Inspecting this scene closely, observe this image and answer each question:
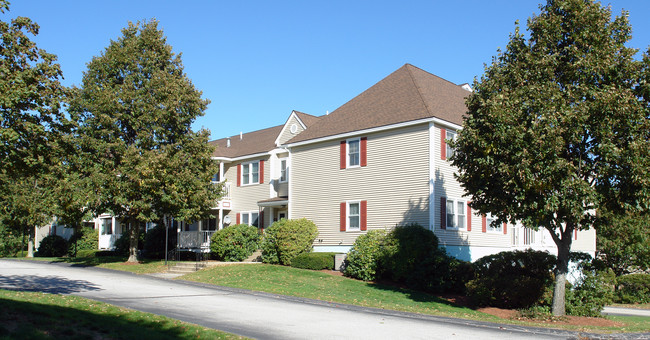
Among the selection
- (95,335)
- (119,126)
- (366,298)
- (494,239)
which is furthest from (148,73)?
(95,335)

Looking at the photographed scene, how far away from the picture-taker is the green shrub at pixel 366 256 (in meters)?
23.2

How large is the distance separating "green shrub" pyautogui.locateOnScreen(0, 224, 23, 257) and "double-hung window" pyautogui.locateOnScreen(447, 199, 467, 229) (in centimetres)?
4106

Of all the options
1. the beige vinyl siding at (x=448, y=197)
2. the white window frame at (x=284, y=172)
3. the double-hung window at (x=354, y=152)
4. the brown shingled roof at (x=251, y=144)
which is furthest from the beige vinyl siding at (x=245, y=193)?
the beige vinyl siding at (x=448, y=197)

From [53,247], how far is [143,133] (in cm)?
2412

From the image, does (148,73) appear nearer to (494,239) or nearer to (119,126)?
(119,126)

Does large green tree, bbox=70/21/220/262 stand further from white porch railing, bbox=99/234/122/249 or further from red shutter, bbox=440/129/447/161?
white porch railing, bbox=99/234/122/249

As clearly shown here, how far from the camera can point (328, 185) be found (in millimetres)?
28109

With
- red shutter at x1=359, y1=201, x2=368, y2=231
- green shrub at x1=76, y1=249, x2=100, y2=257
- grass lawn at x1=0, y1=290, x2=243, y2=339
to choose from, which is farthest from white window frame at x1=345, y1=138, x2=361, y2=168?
green shrub at x1=76, y1=249, x2=100, y2=257

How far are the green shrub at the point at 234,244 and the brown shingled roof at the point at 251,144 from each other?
6.33 m

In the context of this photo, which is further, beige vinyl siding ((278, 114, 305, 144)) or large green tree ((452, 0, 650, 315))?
beige vinyl siding ((278, 114, 305, 144))

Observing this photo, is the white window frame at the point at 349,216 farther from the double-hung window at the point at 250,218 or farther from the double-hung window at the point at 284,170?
the double-hung window at the point at 250,218

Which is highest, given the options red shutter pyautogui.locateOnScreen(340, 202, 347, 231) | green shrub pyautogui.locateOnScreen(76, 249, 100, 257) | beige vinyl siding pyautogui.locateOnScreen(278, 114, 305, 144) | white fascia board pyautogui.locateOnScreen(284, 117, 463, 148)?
beige vinyl siding pyautogui.locateOnScreen(278, 114, 305, 144)

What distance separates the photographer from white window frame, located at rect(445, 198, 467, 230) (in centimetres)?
2498

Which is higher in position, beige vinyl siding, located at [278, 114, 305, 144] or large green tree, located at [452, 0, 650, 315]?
beige vinyl siding, located at [278, 114, 305, 144]
